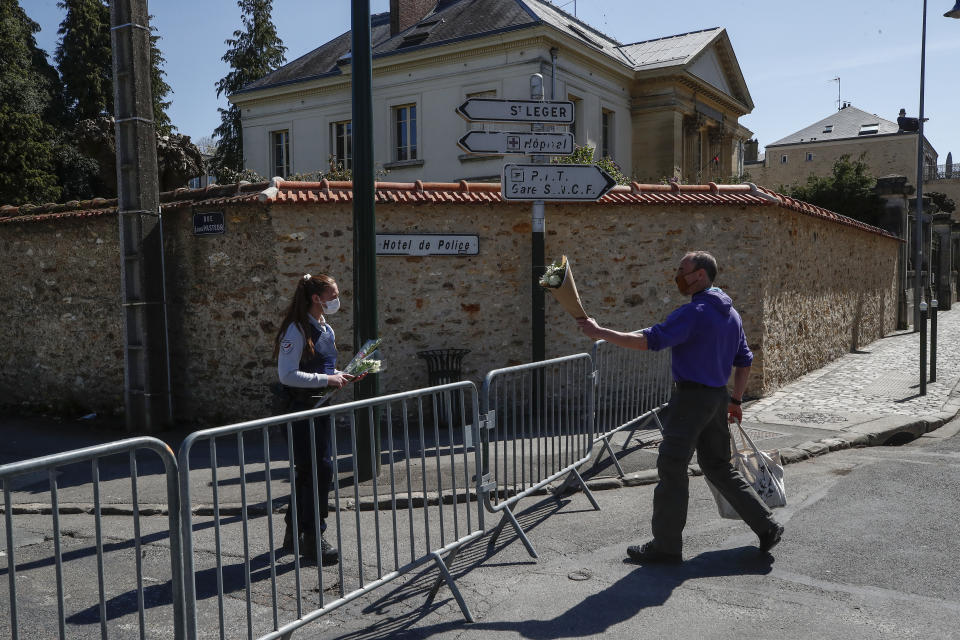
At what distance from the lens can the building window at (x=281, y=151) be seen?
2698 centimetres

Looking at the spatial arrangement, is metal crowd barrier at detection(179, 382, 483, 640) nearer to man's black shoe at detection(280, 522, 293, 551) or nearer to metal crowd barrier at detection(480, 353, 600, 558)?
man's black shoe at detection(280, 522, 293, 551)

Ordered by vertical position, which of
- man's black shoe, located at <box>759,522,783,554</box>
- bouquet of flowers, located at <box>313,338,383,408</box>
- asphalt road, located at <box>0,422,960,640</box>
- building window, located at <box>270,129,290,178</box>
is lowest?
asphalt road, located at <box>0,422,960,640</box>

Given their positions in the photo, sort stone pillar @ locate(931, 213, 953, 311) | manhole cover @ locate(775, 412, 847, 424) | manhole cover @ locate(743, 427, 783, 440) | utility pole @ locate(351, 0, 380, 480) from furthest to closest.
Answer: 1. stone pillar @ locate(931, 213, 953, 311)
2. manhole cover @ locate(775, 412, 847, 424)
3. manhole cover @ locate(743, 427, 783, 440)
4. utility pole @ locate(351, 0, 380, 480)

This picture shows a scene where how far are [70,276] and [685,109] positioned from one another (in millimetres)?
21698

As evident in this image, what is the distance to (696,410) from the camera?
4.70m

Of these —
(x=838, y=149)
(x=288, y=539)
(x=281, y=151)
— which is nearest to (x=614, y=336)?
(x=288, y=539)

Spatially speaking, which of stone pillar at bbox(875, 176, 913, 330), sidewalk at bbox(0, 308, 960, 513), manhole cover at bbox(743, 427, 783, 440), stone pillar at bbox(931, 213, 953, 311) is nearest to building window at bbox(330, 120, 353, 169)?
sidewalk at bbox(0, 308, 960, 513)

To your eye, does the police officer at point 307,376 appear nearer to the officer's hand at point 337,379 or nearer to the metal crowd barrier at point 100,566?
the officer's hand at point 337,379

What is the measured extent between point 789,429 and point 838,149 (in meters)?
47.2

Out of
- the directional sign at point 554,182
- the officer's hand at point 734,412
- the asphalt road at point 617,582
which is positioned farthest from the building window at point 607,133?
the officer's hand at point 734,412

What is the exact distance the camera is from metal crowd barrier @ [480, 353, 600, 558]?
499 cm

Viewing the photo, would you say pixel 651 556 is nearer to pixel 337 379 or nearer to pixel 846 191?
pixel 337 379

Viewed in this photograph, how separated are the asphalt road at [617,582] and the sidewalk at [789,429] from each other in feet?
2.45

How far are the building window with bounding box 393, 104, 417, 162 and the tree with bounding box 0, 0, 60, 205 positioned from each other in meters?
13.4
